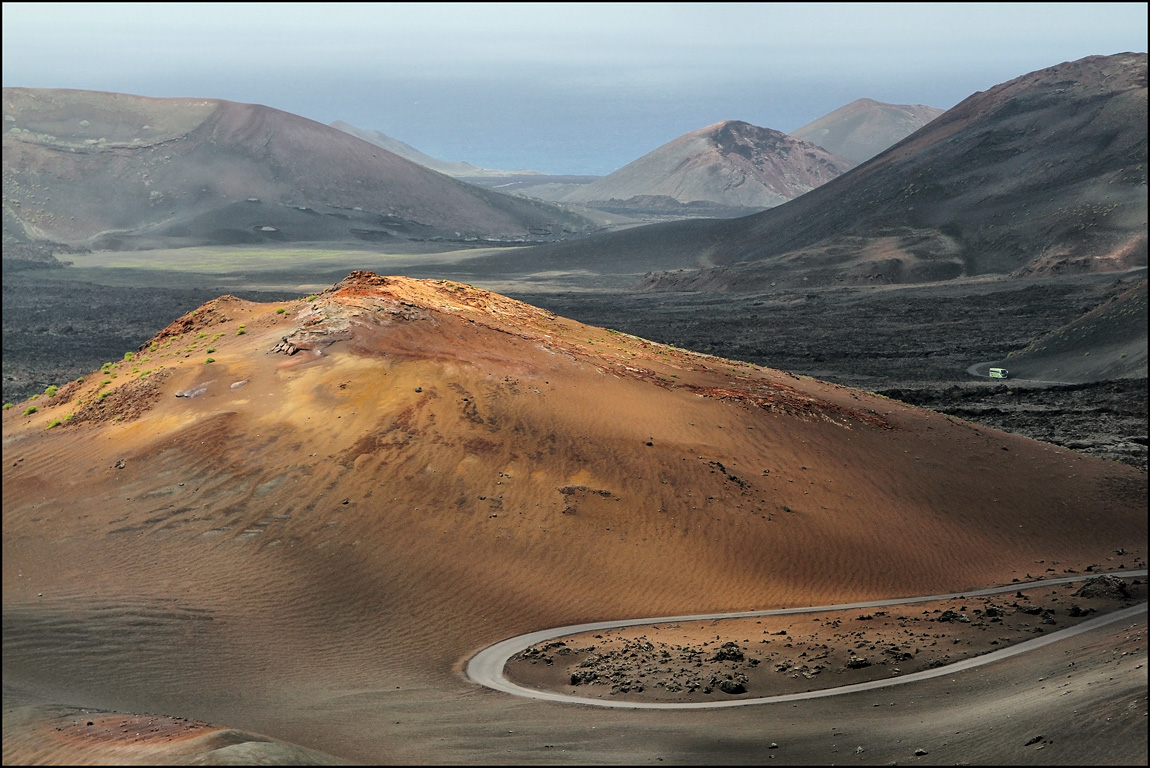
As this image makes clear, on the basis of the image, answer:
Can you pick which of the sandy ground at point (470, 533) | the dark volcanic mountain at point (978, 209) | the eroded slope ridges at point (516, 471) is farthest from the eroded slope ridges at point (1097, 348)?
the dark volcanic mountain at point (978, 209)

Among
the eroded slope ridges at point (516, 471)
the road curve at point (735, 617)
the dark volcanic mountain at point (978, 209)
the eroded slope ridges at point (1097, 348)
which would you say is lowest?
the road curve at point (735, 617)

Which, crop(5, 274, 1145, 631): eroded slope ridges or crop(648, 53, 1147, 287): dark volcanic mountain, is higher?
crop(648, 53, 1147, 287): dark volcanic mountain

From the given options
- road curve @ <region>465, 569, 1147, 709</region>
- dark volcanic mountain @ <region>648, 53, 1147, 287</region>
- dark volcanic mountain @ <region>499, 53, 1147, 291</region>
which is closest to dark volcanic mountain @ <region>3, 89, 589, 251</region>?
dark volcanic mountain @ <region>499, 53, 1147, 291</region>

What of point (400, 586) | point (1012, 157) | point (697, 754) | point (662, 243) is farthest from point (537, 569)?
point (662, 243)

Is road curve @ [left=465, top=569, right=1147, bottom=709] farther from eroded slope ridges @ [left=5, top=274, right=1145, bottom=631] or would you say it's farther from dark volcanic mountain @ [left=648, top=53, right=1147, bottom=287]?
dark volcanic mountain @ [left=648, top=53, right=1147, bottom=287]

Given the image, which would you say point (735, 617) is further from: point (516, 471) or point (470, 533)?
point (516, 471)

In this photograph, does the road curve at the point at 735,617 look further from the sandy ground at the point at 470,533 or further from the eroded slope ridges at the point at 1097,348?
the eroded slope ridges at the point at 1097,348
